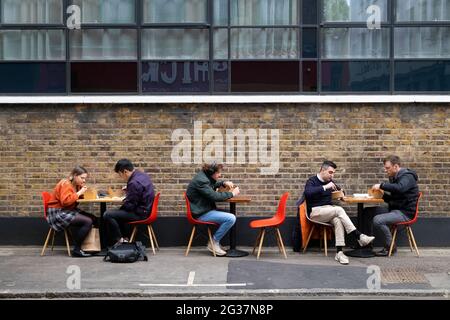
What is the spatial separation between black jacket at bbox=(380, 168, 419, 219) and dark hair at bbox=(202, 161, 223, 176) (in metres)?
2.49

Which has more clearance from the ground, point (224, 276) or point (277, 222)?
point (277, 222)

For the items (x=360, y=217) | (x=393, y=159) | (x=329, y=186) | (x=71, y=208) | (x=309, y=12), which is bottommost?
(x=360, y=217)

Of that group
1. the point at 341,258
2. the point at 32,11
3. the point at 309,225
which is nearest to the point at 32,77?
the point at 32,11

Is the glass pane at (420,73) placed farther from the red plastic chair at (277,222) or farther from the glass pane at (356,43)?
the red plastic chair at (277,222)

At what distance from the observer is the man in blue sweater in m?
11.2

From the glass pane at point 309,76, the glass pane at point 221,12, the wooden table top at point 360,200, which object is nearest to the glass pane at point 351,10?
the glass pane at point 309,76

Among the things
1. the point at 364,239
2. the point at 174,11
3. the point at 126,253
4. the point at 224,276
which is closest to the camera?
the point at 224,276

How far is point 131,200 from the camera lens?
11203 mm

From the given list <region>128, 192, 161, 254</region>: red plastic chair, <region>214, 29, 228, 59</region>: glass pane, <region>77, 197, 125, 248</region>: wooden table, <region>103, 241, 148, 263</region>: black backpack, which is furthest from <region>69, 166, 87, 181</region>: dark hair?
<region>214, 29, 228, 59</region>: glass pane

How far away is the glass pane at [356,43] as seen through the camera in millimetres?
12195

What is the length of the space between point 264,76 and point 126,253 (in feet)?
12.1

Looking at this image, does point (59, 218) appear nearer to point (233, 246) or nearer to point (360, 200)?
point (233, 246)

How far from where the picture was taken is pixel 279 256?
11.5 metres

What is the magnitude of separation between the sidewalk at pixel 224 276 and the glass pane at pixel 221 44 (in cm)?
323
